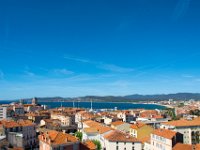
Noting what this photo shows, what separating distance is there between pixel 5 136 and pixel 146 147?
33.1 m

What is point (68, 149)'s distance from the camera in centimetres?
5475

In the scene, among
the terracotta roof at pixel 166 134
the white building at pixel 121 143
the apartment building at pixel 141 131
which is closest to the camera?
the terracotta roof at pixel 166 134

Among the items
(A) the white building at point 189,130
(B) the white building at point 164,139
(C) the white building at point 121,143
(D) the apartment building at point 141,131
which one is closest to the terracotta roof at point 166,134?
(B) the white building at point 164,139

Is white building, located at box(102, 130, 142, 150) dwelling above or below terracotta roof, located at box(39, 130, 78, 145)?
below

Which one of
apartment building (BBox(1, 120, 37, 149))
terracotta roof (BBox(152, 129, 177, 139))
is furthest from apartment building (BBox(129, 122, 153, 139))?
apartment building (BBox(1, 120, 37, 149))

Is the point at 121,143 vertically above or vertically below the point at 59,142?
below

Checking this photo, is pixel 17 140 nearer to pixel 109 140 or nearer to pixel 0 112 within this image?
→ pixel 109 140

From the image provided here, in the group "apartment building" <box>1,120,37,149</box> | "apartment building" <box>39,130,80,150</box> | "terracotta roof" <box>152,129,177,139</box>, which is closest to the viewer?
"apartment building" <box>39,130,80,150</box>

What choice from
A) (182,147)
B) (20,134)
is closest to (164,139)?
(182,147)

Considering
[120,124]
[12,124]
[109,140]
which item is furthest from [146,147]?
[12,124]

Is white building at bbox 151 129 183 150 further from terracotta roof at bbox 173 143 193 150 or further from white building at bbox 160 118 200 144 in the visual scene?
white building at bbox 160 118 200 144

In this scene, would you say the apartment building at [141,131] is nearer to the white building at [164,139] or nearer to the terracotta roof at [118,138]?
the white building at [164,139]

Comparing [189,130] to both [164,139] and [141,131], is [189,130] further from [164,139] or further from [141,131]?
[164,139]

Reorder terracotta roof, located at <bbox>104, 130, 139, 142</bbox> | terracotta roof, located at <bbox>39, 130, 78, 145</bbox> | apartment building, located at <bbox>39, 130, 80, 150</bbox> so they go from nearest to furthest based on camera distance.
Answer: apartment building, located at <bbox>39, 130, 80, 150</bbox> < terracotta roof, located at <bbox>39, 130, 78, 145</bbox> < terracotta roof, located at <bbox>104, 130, 139, 142</bbox>
